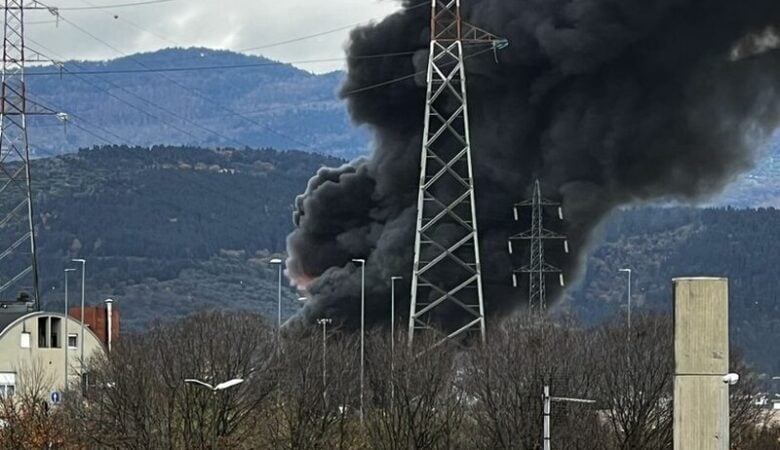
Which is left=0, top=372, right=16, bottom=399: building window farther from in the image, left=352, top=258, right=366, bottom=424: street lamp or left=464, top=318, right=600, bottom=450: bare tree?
left=464, top=318, right=600, bottom=450: bare tree

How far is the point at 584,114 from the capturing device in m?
78.9

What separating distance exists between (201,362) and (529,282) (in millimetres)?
14067

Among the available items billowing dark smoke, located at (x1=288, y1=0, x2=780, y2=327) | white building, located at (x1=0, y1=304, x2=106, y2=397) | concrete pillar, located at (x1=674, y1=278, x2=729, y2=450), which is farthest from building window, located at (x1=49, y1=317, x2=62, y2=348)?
concrete pillar, located at (x1=674, y1=278, x2=729, y2=450)

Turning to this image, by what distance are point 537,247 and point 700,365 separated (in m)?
68.9

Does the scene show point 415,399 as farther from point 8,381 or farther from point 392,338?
point 8,381

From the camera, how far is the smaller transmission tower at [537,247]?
2995 inches

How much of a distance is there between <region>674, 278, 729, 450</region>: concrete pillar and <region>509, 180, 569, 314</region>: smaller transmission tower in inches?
2553

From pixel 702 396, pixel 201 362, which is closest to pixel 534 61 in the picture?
pixel 201 362

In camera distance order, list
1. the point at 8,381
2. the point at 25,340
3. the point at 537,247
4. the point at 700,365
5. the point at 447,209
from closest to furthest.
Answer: the point at 700,365 → the point at 447,209 → the point at 537,247 → the point at 8,381 → the point at 25,340

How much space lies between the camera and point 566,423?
66.6m

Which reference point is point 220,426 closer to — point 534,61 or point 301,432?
point 301,432

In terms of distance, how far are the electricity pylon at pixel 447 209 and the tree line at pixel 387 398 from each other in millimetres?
1940

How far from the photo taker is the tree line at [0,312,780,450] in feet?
222

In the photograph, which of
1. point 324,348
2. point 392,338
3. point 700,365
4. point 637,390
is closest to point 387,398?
point 392,338
